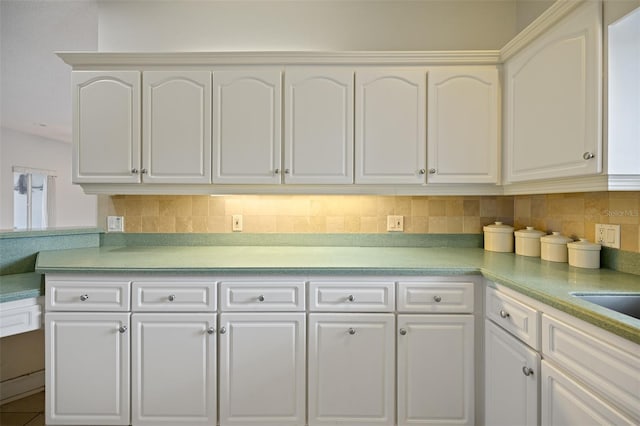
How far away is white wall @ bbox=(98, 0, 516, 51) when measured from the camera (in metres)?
2.16

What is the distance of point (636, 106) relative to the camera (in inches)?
48.1

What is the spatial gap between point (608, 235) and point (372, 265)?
1.07 m

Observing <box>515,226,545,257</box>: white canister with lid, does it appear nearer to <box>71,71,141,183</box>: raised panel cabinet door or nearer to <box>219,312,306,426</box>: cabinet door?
<box>219,312,306,426</box>: cabinet door

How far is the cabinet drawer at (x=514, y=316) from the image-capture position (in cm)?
119

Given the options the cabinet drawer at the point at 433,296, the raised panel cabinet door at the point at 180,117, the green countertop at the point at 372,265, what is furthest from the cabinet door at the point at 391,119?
the raised panel cabinet door at the point at 180,117

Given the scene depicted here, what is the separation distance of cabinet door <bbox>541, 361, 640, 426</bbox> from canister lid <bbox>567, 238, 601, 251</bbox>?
0.68 m

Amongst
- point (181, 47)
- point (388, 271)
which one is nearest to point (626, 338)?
point (388, 271)

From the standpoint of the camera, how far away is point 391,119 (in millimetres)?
1843

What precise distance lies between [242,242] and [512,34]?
7.33 feet

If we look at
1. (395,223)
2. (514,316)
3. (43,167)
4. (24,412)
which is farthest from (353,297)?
(43,167)

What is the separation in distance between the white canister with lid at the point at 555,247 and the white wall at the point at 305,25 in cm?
130

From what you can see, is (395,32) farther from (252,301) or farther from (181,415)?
(181,415)

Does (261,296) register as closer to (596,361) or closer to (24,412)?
(596,361)

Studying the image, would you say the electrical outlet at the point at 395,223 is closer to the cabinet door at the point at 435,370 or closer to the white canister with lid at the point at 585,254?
Answer: the cabinet door at the point at 435,370
